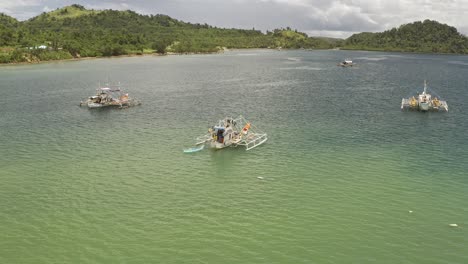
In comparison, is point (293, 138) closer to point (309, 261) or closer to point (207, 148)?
point (207, 148)

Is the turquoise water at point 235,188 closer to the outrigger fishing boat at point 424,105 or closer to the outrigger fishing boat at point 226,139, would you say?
the outrigger fishing boat at point 226,139

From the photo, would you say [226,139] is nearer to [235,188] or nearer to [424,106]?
[235,188]

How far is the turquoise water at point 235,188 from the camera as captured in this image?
3300 cm

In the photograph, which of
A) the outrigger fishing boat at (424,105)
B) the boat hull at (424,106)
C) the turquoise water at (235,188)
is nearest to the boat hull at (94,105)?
the turquoise water at (235,188)

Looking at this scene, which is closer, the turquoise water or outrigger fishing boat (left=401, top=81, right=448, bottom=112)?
the turquoise water

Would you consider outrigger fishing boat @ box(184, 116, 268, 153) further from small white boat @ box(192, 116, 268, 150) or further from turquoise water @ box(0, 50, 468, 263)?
turquoise water @ box(0, 50, 468, 263)

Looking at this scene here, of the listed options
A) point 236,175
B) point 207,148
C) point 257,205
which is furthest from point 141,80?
point 257,205

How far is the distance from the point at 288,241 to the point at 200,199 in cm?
1189

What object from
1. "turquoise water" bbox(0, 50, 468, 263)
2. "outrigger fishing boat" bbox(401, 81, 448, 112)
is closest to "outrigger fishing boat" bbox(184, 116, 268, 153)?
"turquoise water" bbox(0, 50, 468, 263)

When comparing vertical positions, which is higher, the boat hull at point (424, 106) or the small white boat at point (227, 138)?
the boat hull at point (424, 106)

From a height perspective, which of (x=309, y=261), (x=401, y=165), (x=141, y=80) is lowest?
(x=309, y=261)

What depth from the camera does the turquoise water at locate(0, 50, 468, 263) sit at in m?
33.0

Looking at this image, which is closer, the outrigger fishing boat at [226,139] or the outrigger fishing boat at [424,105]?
the outrigger fishing boat at [226,139]

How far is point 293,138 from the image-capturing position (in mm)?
65188
